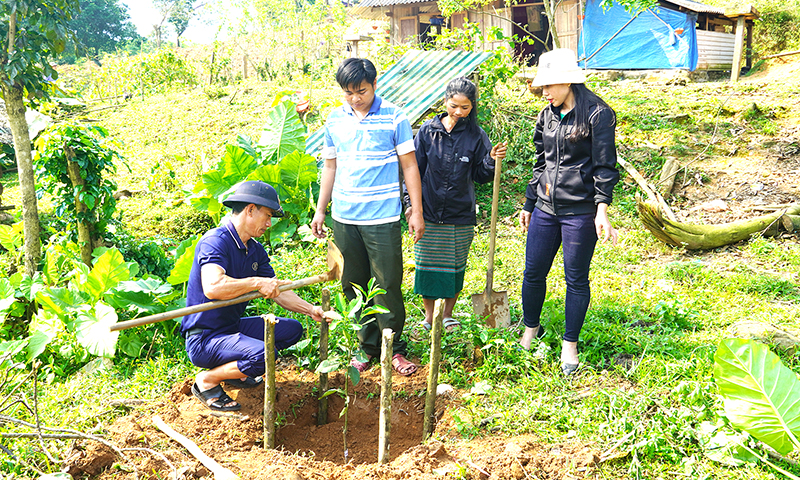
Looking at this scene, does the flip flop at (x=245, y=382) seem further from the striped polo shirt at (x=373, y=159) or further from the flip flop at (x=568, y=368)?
the flip flop at (x=568, y=368)

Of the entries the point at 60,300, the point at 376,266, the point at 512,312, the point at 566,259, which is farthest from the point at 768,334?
the point at 60,300

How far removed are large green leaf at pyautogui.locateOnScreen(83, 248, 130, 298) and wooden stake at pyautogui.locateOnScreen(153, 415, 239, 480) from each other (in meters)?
1.17

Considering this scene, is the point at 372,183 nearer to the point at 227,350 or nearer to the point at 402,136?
the point at 402,136

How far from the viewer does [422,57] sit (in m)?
7.57

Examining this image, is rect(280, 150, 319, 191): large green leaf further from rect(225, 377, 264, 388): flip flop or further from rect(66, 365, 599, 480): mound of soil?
rect(225, 377, 264, 388): flip flop

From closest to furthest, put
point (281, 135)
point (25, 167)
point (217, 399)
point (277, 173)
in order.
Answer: point (217, 399), point (25, 167), point (277, 173), point (281, 135)

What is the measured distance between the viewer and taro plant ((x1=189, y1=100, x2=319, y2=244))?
5.25 metres

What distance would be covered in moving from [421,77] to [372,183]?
14.7 feet

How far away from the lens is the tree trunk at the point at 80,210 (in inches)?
168

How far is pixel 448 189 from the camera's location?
3482mm

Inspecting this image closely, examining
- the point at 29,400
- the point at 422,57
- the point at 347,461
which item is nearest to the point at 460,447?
the point at 347,461

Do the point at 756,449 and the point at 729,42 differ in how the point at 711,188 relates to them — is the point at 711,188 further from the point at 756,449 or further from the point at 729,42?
the point at 729,42

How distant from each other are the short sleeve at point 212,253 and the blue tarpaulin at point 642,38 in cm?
952

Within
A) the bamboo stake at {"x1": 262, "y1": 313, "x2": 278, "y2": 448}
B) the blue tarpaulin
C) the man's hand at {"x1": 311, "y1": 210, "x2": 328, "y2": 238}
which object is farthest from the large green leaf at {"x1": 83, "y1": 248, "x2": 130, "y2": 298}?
the blue tarpaulin
